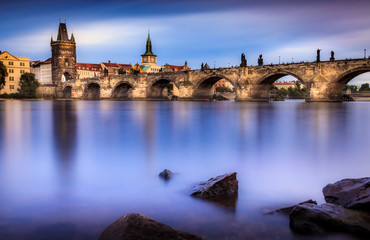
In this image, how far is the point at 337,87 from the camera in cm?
3528

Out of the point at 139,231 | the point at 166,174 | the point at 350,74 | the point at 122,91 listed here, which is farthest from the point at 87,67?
the point at 139,231

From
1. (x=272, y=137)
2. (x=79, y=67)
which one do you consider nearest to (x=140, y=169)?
(x=272, y=137)

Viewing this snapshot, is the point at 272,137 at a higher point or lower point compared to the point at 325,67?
lower

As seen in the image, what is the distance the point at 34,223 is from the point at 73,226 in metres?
0.40

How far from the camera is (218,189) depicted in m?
4.07

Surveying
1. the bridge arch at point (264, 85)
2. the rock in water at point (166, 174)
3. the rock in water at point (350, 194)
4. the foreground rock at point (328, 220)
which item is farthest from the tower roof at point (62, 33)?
the foreground rock at point (328, 220)

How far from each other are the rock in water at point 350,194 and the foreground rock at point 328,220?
0.33 feet

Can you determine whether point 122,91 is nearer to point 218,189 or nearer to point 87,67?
point 87,67

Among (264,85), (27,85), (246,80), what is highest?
(27,85)

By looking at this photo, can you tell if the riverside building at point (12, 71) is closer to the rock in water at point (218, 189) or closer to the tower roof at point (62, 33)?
the tower roof at point (62, 33)

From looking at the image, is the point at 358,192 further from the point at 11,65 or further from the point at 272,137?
the point at 11,65

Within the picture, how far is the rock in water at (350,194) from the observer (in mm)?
3223

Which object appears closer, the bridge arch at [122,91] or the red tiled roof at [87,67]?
the bridge arch at [122,91]

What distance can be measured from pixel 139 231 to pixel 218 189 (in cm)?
183
